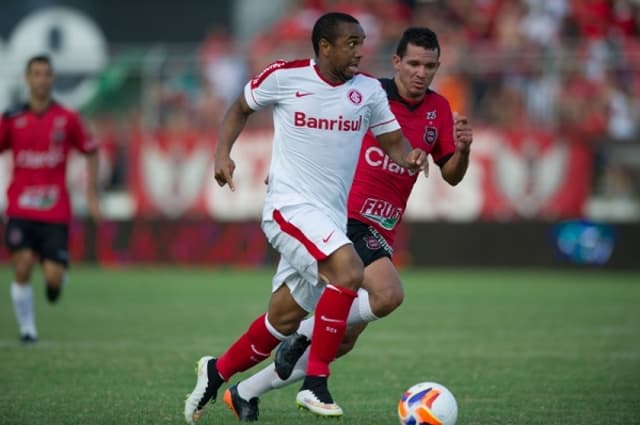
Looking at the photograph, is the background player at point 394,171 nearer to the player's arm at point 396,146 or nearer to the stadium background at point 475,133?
the player's arm at point 396,146

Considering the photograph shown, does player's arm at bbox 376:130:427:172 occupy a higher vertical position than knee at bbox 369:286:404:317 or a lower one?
higher

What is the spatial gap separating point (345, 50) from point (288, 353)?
184cm

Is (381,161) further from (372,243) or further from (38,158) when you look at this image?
(38,158)

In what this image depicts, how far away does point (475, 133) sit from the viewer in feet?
68.0

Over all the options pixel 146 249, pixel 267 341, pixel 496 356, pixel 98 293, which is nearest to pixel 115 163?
pixel 146 249

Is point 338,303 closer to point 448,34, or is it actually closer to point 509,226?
point 509,226

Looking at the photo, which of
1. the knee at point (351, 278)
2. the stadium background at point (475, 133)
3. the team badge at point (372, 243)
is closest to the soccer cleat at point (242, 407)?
the knee at point (351, 278)

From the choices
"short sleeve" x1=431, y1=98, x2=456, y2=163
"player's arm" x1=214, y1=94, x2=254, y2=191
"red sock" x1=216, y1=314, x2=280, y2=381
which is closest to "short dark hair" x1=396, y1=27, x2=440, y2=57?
"short sleeve" x1=431, y1=98, x2=456, y2=163

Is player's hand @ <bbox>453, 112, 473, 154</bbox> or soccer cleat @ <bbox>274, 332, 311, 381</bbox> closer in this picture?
soccer cleat @ <bbox>274, 332, 311, 381</bbox>

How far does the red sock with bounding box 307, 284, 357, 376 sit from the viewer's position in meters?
6.87

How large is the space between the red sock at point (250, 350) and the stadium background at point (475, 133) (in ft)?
44.6

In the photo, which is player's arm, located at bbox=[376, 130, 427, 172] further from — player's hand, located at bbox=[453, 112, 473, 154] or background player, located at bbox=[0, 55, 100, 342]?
background player, located at bbox=[0, 55, 100, 342]

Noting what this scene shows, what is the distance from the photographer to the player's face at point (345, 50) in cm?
701

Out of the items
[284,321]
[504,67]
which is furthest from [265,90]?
[504,67]
